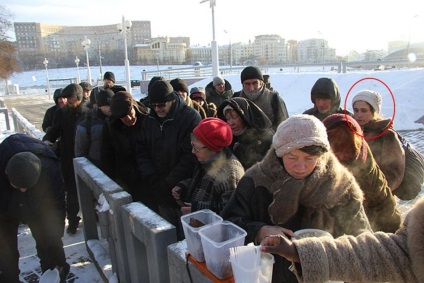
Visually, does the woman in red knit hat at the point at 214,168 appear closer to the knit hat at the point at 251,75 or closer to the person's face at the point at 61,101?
the knit hat at the point at 251,75

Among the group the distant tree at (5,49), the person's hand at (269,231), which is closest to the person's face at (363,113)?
the person's hand at (269,231)

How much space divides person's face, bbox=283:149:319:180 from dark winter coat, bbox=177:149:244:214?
68 centimetres

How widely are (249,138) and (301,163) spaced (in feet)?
4.92

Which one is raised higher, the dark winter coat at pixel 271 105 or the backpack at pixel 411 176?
the dark winter coat at pixel 271 105

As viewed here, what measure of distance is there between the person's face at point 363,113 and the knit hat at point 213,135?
47.7 inches

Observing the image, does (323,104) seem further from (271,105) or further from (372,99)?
(271,105)

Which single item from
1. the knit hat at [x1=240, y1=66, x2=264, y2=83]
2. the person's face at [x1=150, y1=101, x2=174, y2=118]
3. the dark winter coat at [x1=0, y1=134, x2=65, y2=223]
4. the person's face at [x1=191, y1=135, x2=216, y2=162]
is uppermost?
the knit hat at [x1=240, y1=66, x2=264, y2=83]

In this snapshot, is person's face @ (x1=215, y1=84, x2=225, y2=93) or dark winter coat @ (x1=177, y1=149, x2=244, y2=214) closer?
dark winter coat @ (x1=177, y1=149, x2=244, y2=214)

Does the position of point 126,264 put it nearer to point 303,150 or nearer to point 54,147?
point 303,150

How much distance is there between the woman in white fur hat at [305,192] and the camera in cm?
154

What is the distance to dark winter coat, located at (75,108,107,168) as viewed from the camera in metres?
3.77

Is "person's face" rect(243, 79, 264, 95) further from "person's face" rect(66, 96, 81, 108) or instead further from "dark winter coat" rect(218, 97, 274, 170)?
"person's face" rect(66, 96, 81, 108)

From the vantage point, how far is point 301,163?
5.16ft

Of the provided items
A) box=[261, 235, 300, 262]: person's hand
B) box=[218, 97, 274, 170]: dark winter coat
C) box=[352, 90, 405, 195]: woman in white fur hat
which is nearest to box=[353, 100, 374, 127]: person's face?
box=[352, 90, 405, 195]: woman in white fur hat
